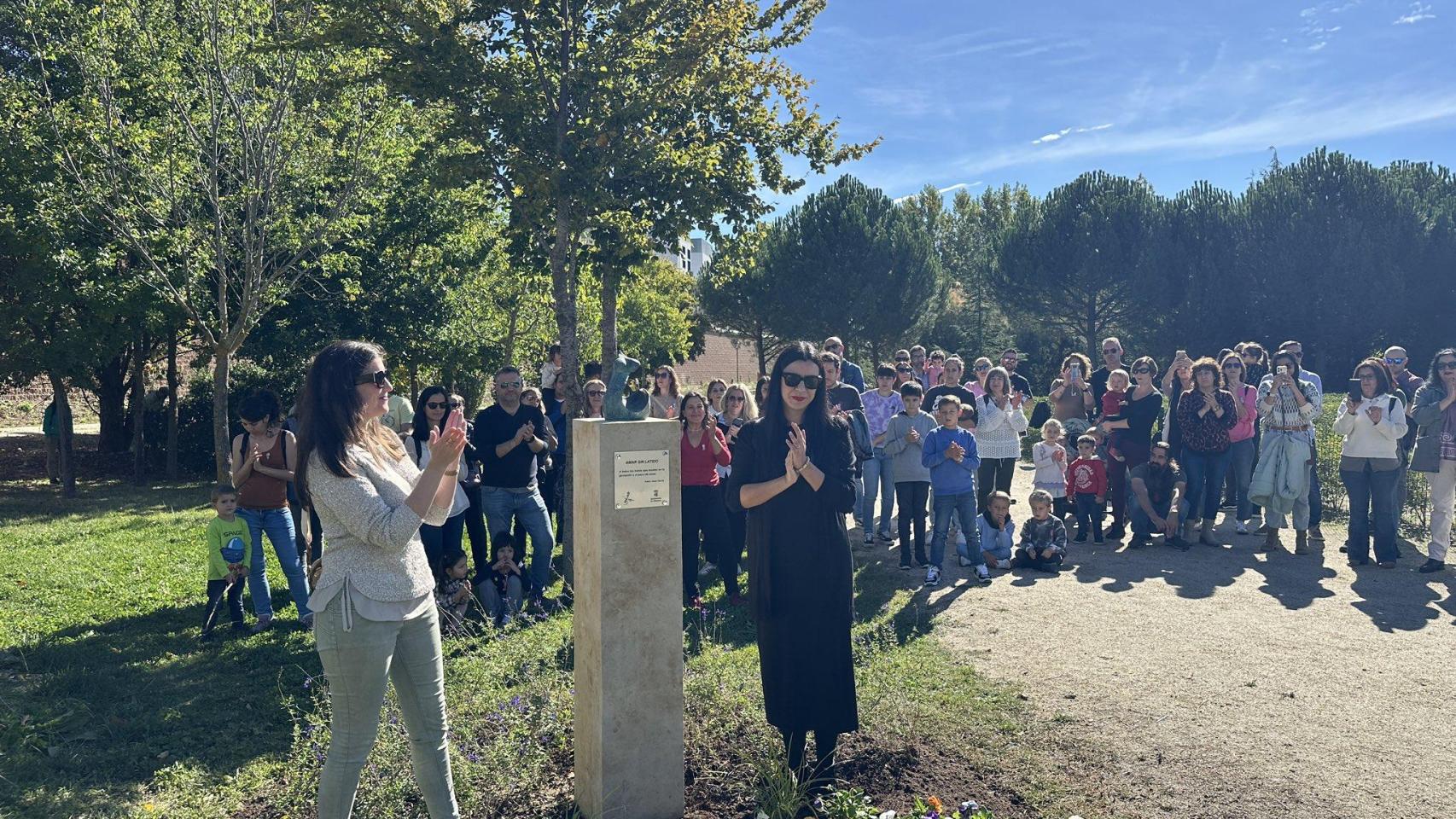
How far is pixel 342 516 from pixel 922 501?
649 centimetres

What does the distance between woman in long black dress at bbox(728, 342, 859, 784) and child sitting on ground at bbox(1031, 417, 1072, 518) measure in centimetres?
638

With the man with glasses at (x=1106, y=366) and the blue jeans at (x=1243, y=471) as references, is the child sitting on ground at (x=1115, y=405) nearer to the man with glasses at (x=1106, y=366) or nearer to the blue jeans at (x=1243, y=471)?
the man with glasses at (x=1106, y=366)

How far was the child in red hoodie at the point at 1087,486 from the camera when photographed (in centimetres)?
1002

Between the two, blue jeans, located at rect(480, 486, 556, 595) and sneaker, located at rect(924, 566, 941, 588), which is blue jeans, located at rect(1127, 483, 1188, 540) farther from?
blue jeans, located at rect(480, 486, 556, 595)

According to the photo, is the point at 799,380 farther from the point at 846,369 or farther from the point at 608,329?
the point at 846,369

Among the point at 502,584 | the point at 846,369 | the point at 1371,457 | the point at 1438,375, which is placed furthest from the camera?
the point at 846,369

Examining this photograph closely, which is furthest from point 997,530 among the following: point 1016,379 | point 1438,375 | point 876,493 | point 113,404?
point 113,404

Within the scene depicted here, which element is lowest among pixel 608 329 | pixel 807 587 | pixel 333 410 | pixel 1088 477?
pixel 1088 477

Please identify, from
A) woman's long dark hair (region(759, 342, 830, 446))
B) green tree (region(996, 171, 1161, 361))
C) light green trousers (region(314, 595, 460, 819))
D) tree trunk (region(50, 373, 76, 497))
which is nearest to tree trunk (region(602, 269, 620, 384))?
woman's long dark hair (region(759, 342, 830, 446))

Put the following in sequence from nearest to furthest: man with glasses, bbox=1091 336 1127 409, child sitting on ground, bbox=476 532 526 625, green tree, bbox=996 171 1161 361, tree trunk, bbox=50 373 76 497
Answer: child sitting on ground, bbox=476 532 526 625 → man with glasses, bbox=1091 336 1127 409 → tree trunk, bbox=50 373 76 497 → green tree, bbox=996 171 1161 361

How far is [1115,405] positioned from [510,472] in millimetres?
6619

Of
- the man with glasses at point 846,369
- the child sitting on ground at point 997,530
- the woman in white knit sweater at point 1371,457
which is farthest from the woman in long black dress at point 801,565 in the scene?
the woman in white knit sweater at point 1371,457

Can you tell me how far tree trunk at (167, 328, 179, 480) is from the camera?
55.2ft

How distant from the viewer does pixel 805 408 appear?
14.1 ft
